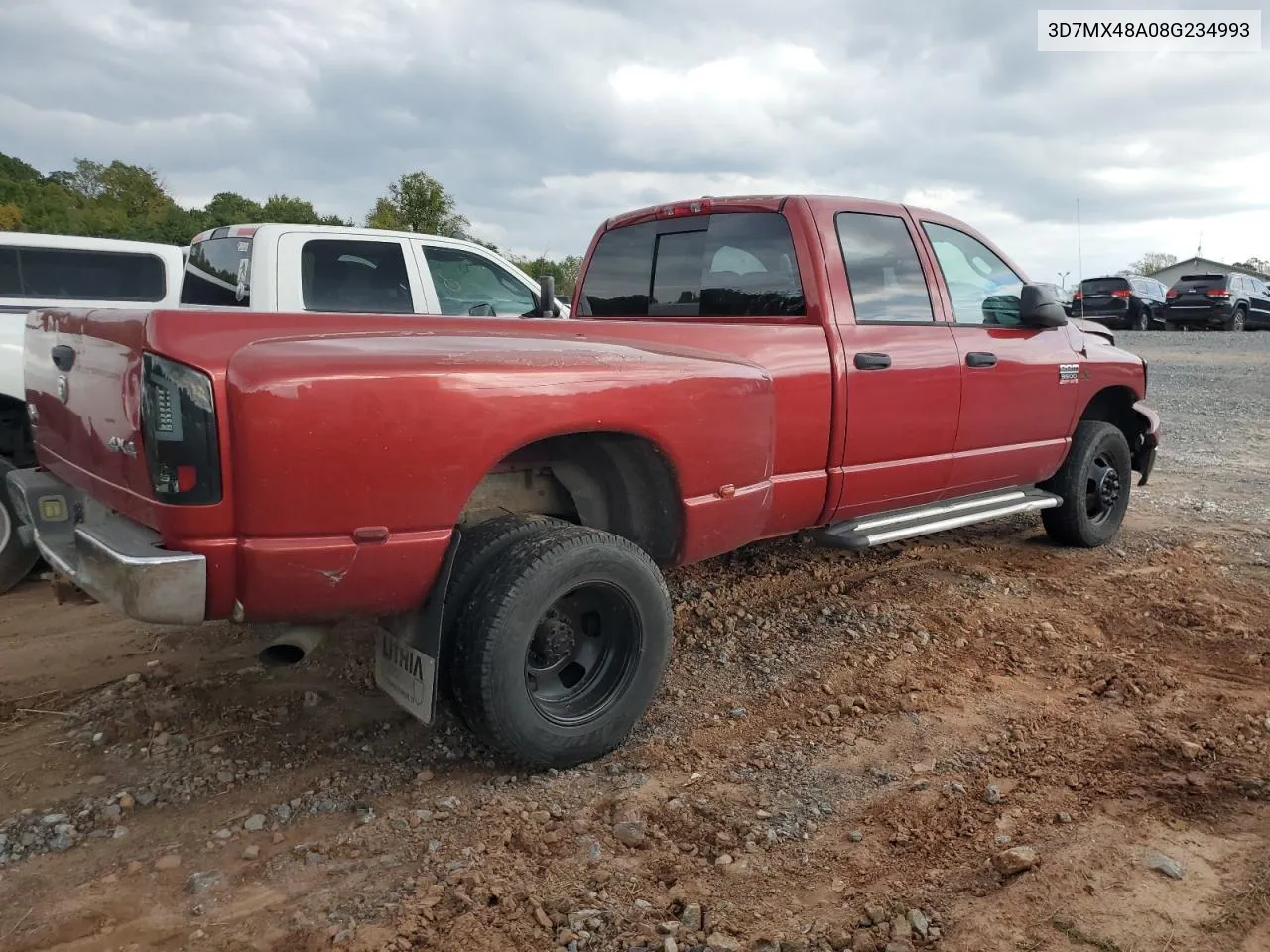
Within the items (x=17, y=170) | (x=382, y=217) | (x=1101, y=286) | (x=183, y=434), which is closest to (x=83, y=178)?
(x=17, y=170)

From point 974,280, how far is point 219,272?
184 inches

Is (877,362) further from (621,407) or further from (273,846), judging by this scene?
(273,846)

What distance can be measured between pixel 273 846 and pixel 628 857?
0.99m

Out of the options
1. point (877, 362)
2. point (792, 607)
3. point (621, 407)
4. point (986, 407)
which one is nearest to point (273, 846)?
point (621, 407)

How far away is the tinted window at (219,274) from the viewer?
19.2 feet

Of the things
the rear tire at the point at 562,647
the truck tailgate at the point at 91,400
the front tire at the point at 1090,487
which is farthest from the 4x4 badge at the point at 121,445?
the front tire at the point at 1090,487

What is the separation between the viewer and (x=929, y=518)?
14.5ft

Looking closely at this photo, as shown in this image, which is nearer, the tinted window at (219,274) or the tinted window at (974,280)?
the tinted window at (974,280)

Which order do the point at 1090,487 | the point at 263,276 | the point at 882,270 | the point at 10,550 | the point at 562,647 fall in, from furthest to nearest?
the point at 263,276, the point at 1090,487, the point at 10,550, the point at 882,270, the point at 562,647

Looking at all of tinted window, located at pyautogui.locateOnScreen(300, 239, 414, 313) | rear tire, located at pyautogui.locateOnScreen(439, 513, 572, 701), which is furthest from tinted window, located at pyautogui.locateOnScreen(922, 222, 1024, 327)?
tinted window, located at pyautogui.locateOnScreen(300, 239, 414, 313)

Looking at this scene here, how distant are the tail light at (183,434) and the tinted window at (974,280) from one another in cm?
351

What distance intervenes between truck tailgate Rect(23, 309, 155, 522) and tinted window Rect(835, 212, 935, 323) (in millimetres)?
2846

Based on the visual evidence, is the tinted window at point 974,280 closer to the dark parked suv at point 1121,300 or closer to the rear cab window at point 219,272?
the rear cab window at point 219,272

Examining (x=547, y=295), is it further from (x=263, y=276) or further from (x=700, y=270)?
(x=263, y=276)
